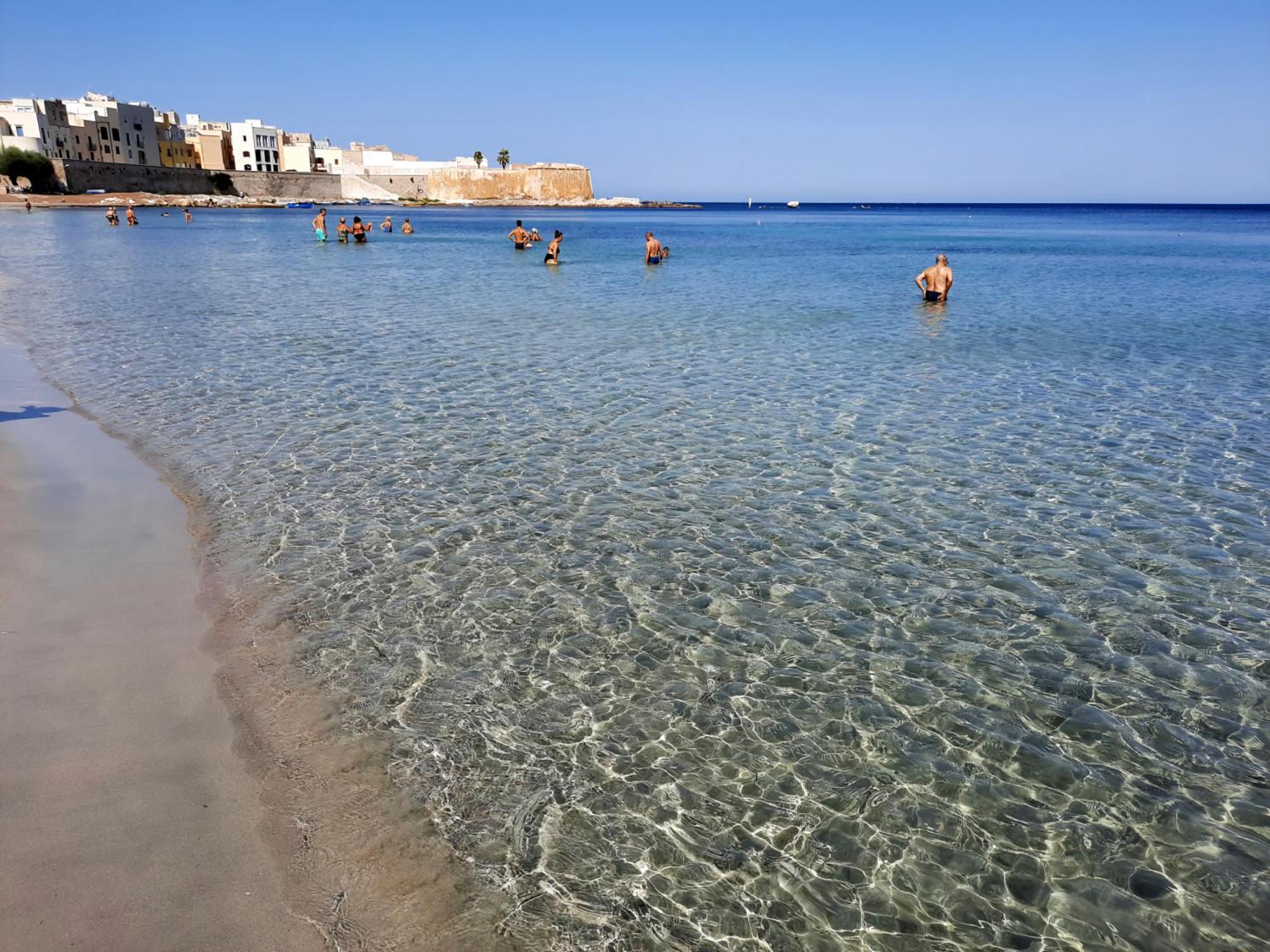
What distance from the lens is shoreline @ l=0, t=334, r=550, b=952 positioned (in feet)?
12.3

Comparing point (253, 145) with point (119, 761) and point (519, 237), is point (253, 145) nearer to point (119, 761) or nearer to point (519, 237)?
point (519, 237)

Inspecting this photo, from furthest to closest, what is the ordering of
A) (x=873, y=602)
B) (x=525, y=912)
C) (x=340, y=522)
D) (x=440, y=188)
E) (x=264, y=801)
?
(x=440, y=188) → (x=340, y=522) → (x=873, y=602) → (x=264, y=801) → (x=525, y=912)

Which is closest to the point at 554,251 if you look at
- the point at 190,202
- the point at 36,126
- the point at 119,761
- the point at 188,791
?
the point at 119,761

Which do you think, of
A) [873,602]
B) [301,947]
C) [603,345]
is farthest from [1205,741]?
[603,345]

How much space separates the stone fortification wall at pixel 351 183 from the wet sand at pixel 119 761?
384 ft

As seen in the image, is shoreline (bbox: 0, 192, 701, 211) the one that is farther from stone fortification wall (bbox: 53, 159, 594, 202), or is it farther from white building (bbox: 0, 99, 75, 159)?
white building (bbox: 0, 99, 75, 159)

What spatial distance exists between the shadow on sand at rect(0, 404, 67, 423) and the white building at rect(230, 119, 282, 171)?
139 m

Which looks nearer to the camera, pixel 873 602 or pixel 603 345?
pixel 873 602

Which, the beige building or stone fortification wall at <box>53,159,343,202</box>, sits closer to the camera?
stone fortification wall at <box>53,159,343,202</box>

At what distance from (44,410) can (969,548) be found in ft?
43.6

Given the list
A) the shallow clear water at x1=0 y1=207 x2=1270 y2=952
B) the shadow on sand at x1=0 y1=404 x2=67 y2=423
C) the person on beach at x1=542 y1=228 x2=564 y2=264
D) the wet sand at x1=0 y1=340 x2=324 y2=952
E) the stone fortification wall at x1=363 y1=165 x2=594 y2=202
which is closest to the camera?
the wet sand at x1=0 y1=340 x2=324 y2=952

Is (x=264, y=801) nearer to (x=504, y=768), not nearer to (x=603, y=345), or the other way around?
(x=504, y=768)

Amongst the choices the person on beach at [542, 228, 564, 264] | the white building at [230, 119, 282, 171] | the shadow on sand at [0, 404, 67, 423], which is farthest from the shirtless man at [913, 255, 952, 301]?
the white building at [230, 119, 282, 171]

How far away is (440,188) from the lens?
16588 cm
